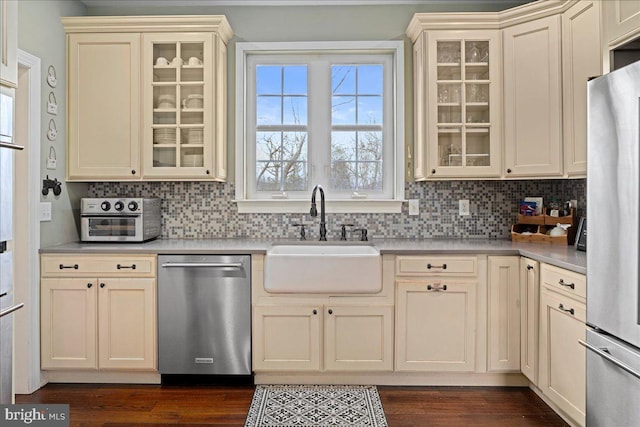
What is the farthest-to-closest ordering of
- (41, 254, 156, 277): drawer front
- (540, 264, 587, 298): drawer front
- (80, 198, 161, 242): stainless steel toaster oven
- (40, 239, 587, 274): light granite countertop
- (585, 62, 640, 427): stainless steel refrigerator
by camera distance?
(80, 198, 161, 242): stainless steel toaster oven < (41, 254, 156, 277): drawer front < (40, 239, 587, 274): light granite countertop < (540, 264, 587, 298): drawer front < (585, 62, 640, 427): stainless steel refrigerator

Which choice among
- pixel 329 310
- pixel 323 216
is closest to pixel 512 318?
A: pixel 329 310

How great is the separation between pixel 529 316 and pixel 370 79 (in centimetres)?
200

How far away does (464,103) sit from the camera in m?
3.11

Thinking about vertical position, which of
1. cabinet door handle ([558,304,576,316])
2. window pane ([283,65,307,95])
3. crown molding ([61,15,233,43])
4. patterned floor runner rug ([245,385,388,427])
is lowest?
patterned floor runner rug ([245,385,388,427])

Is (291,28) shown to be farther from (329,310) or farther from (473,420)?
(473,420)

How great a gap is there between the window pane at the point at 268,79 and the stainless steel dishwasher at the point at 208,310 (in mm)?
1382

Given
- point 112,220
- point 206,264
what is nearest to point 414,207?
point 206,264

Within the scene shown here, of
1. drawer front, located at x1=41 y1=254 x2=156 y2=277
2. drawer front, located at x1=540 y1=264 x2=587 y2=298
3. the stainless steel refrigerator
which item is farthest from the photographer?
drawer front, located at x1=41 y1=254 x2=156 y2=277

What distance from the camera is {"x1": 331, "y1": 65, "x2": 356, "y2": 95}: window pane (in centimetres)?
349

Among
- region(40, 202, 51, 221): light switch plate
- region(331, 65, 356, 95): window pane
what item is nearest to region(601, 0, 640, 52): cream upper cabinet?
region(331, 65, 356, 95): window pane

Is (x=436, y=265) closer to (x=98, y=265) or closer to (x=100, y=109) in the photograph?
(x=98, y=265)

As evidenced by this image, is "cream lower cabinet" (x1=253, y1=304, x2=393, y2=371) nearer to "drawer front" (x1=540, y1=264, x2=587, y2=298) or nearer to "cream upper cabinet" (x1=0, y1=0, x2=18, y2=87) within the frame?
"drawer front" (x1=540, y1=264, x2=587, y2=298)

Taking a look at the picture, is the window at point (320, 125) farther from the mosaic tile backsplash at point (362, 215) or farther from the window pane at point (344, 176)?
the mosaic tile backsplash at point (362, 215)

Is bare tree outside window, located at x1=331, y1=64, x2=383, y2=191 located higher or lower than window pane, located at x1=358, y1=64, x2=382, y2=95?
lower
